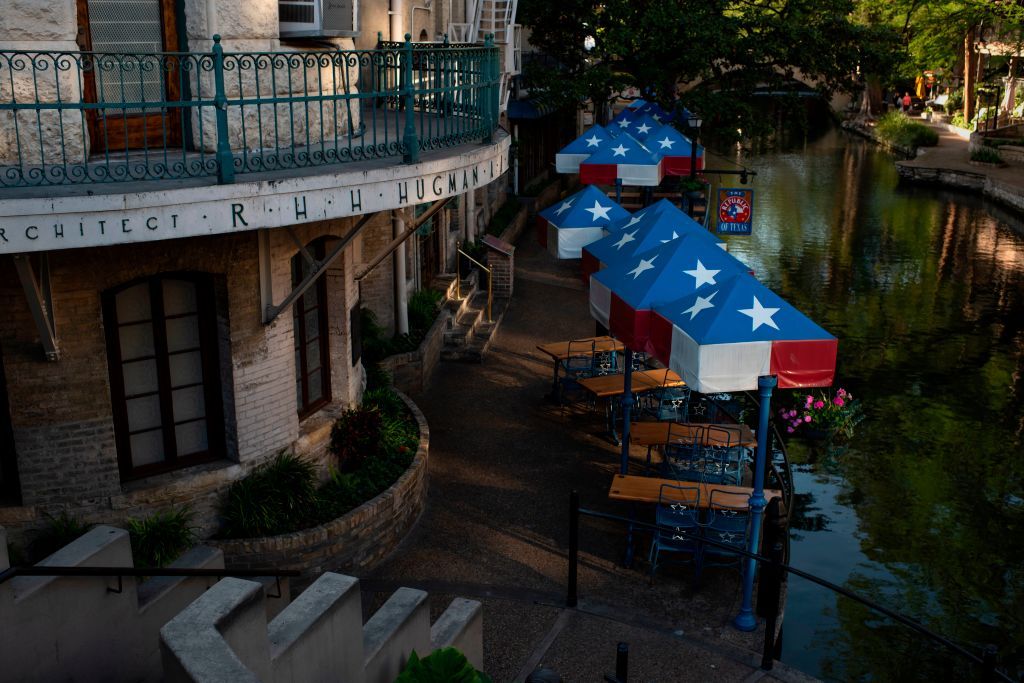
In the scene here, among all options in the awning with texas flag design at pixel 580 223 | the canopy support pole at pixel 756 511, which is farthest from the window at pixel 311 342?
the canopy support pole at pixel 756 511

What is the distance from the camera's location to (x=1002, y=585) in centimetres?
1297

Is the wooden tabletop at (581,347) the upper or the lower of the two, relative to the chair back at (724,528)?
upper

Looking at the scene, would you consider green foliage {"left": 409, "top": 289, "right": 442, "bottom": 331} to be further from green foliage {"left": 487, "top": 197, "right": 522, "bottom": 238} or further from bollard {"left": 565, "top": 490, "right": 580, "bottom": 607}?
green foliage {"left": 487, "top": 197, "right": 522, "bottom": 238}

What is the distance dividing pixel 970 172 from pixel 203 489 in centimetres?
4053

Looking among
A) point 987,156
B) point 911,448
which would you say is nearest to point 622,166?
point 911,448

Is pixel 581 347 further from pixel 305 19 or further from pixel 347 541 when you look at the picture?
pixel 305 19

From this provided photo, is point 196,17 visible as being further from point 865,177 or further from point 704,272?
point 865,177

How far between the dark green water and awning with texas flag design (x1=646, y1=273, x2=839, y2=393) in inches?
119

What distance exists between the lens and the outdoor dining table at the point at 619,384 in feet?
52.6

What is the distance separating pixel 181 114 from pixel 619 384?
8.20m

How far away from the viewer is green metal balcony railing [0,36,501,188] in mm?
8820

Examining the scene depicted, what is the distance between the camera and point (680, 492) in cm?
1224

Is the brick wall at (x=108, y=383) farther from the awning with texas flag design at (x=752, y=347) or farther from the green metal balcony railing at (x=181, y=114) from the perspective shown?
the awning with texas flag design at (x=752, y=347)

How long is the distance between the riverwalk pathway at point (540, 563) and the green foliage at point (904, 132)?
136 feet
